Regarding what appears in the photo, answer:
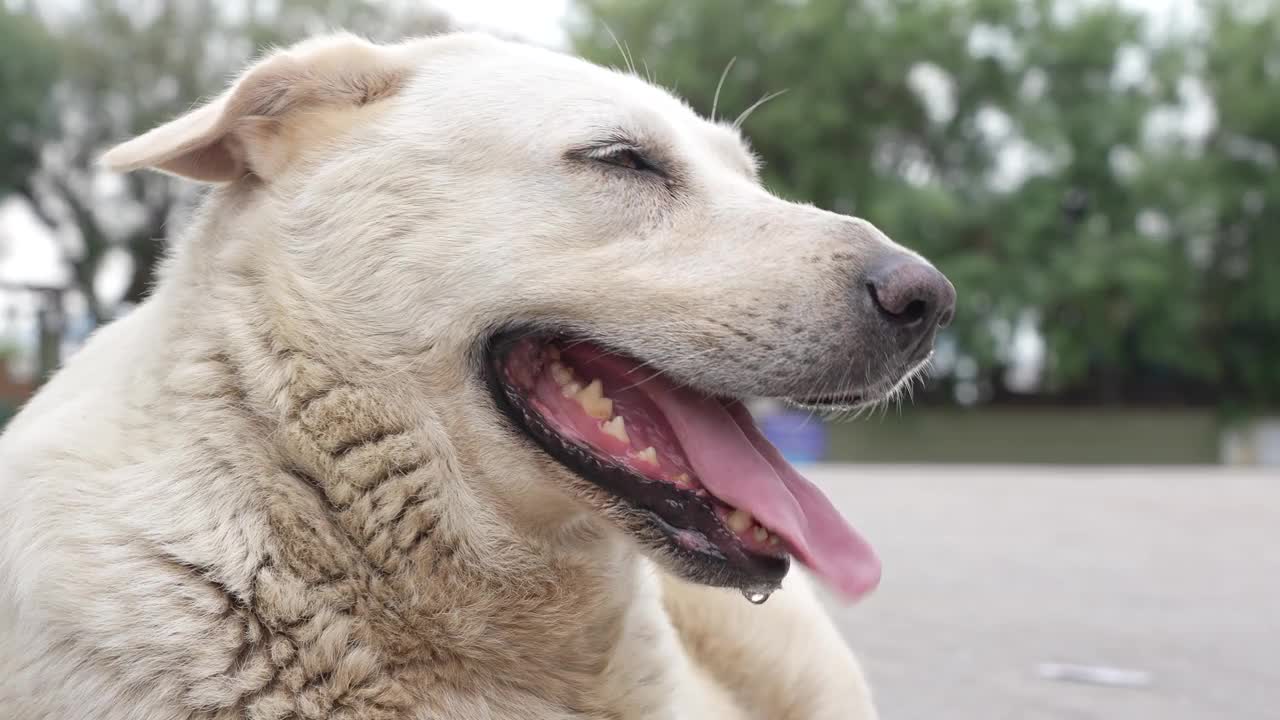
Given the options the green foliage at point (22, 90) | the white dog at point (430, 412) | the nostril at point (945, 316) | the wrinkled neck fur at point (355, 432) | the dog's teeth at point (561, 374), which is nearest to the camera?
the white dog at point (430, 412)

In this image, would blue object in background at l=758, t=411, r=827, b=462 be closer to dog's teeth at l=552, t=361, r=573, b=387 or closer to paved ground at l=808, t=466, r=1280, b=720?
paved ground at l=808, t=466, r=1280, b=720

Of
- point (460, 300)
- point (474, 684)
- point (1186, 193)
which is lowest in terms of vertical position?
point (1186, 193)

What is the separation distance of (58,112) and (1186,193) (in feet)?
82.3

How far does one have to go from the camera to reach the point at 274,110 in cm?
241

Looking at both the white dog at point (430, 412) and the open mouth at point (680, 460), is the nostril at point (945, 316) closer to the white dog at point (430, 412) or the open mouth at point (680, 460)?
the white dog at point (430, 412)

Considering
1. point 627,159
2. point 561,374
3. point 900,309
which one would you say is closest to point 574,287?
point 561,374

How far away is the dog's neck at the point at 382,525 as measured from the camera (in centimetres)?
210

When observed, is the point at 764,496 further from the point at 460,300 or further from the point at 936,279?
the point at 460,300

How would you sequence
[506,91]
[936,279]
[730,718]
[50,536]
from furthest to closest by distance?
[730,718]
[506,91]
[936,279]
[50,536]

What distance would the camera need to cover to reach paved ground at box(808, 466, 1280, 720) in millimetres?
4129

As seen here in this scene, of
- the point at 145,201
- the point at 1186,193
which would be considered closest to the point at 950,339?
the point at 1186,193

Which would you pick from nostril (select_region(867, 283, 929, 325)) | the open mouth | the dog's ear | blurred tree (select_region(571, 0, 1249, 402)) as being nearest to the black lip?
the open mouth

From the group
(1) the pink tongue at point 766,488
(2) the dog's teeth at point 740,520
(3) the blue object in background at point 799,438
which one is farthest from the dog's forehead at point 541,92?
(3) the blue object in background at point 799,438

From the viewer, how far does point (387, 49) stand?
2.59 meters
